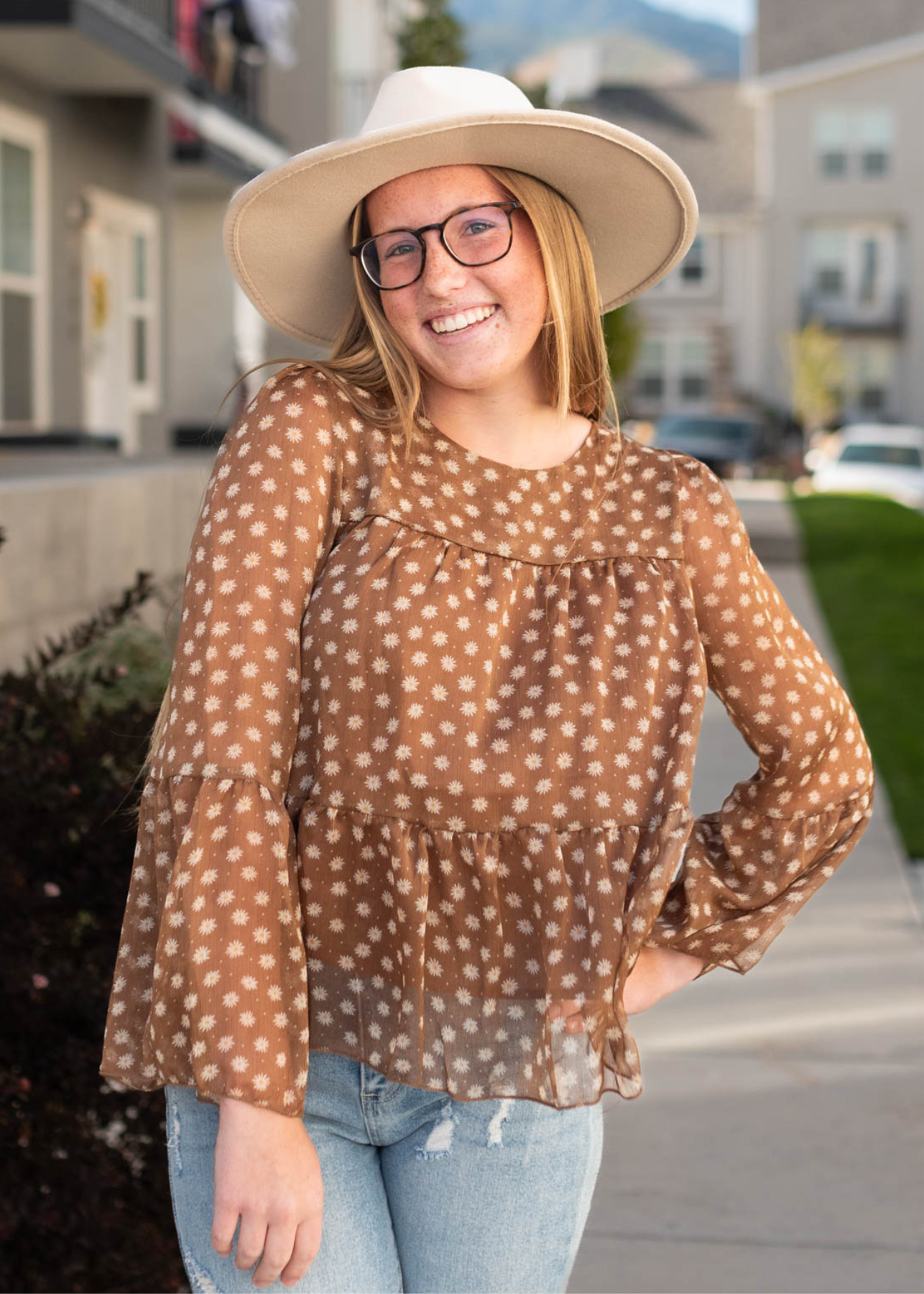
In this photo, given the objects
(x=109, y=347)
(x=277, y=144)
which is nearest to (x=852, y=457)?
(x=277, y=144)

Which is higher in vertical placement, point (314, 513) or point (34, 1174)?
point (314, 513)

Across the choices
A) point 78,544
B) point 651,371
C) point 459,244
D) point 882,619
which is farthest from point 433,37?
point 651,371

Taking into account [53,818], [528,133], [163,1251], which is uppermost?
[528,133]

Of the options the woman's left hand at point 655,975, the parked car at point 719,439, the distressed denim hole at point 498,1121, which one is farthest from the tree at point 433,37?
the parked car at point 719,439

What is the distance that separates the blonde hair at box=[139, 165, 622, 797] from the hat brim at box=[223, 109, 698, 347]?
4 centimetres

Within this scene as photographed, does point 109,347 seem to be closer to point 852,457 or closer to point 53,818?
point 53,818

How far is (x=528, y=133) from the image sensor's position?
1921 mm

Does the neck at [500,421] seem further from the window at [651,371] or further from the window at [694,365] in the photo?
the window at [694,365]

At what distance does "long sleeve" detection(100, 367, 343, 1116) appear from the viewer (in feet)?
5.26

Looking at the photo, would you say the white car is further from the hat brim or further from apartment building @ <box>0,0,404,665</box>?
the hat brim

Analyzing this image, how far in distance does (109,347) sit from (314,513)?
38.5 feet

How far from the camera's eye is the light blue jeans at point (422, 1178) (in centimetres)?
178

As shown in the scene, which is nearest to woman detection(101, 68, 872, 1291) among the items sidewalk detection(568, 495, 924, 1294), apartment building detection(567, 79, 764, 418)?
sidewalk detection(568, 495, 924, 1294)

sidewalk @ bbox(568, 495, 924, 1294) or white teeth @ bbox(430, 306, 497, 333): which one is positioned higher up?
white teeth @ bbox(430, 306, 497, 333)
